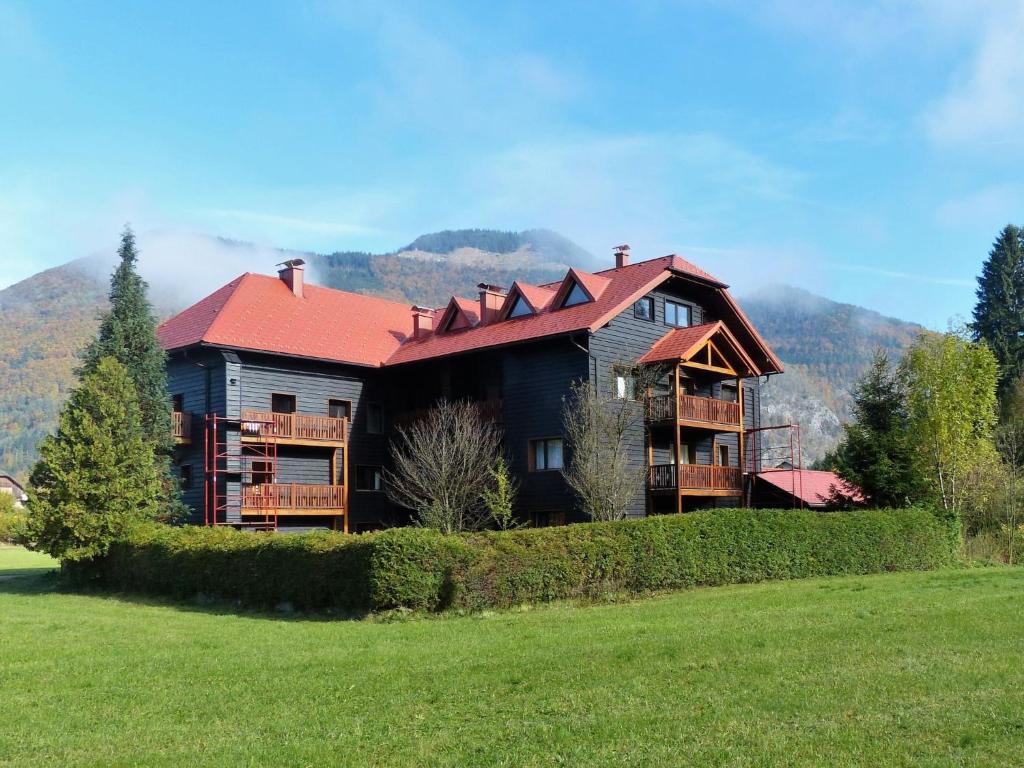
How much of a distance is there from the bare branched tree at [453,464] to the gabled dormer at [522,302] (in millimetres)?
3541

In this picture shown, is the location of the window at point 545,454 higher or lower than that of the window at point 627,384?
lower

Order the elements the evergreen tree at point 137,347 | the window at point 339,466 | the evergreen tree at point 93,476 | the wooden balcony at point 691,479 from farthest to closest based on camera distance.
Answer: the window at point 339,466 < the wooden balcony at point 691,479 < the evergreen tree at point 137,347 < the evergreen tree at point 93,476

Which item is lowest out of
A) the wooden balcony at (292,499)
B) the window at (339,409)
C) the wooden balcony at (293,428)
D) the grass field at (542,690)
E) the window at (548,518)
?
the grass field at (542,690)

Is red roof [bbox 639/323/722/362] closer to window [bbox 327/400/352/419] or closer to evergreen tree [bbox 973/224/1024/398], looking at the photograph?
window [bbox 327/400/352/419]

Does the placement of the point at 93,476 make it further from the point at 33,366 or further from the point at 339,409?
the point at 33,366

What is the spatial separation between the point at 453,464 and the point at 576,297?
6760mm

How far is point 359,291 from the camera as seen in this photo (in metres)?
153

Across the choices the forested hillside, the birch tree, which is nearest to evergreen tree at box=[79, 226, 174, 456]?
the birch tree

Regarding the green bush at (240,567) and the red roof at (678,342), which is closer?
the green bush at (240,567)

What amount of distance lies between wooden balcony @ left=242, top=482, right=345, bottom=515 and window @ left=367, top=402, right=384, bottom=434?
9.58ft

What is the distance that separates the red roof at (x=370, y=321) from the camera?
99.0 feet

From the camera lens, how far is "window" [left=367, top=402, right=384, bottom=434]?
113ft

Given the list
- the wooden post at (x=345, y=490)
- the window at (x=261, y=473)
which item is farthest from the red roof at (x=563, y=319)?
the window at (x=261, y=473)

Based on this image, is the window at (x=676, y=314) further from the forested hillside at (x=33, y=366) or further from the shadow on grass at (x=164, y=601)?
the forested hillside at (x=33, y=366)
